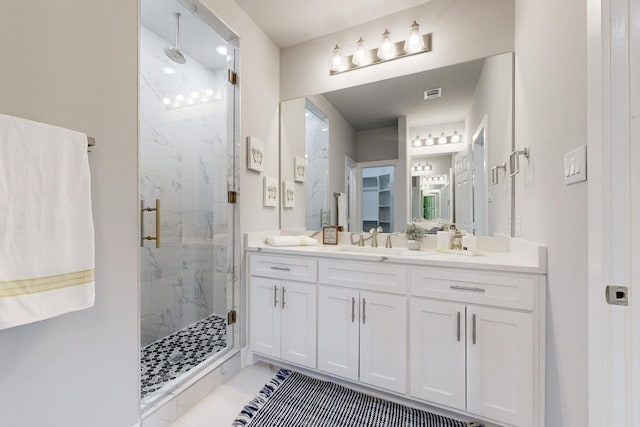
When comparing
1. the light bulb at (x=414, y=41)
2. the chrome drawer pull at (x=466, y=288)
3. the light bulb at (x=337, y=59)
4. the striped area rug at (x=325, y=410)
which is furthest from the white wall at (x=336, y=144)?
the striped area rug at (x=325, y=410)

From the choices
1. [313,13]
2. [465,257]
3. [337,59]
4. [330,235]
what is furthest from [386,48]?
[465,257]

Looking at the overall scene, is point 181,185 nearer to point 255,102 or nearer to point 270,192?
point 270,192

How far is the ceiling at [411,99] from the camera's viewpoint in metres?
2.01

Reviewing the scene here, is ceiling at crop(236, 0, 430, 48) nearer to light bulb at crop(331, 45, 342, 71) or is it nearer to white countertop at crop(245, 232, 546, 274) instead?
light bulb at crop(331, 45, 342, 71)

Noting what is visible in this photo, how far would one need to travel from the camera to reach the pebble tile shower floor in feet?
6.12

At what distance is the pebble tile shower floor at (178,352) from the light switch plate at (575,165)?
2.23 metres

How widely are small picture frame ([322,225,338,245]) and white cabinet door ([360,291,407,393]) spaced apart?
0.73 meters

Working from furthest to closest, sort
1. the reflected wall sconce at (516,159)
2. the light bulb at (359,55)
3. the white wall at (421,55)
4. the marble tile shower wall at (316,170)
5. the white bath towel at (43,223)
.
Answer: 1. the marble tile shower wall at (316,170)
2. the light bulb at (359,55)
3. the white wall at (421,55)
4. the reflected wall sconce at (516,159)
5. the white bath towel at (43,223)

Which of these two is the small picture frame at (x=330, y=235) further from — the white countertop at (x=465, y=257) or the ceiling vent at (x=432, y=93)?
the ceiling vent at (x=432, y=93)

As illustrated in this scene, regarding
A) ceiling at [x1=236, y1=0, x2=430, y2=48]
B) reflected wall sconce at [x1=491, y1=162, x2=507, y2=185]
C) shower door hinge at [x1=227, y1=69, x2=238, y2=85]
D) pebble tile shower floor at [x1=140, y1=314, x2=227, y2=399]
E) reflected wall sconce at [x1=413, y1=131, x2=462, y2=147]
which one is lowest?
pebble tile shower floor at [x1=140, y1=314, x2=227, y2=399]

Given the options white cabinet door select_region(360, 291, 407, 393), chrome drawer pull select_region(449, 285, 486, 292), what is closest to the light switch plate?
chrome drawer pull select_region(449, 285, 486, 292)

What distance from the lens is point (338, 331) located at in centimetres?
178

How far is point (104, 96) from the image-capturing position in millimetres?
1232

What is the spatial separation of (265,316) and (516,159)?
1959mm
